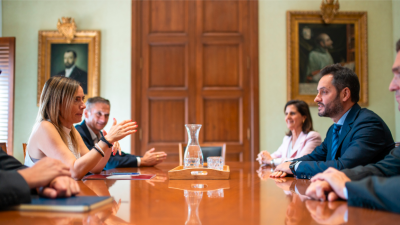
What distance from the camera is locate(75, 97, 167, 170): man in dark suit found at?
8.52ft

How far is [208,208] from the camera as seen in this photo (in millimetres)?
1073

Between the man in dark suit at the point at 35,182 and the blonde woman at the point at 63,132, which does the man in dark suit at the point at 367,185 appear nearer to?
the man in dark suit at the point at 35,182

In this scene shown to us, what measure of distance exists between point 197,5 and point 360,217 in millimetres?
4203

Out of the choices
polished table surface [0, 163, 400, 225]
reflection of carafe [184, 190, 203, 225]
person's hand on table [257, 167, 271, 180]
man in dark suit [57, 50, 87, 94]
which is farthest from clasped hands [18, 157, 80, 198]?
man in dark suit [57, 50, 87, 94]

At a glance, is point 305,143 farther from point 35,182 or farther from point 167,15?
point 167,15

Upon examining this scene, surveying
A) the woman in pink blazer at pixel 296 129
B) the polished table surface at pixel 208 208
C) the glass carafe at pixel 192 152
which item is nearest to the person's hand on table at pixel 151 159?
the glass carafe at pixel 192 152

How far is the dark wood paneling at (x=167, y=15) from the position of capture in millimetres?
4691

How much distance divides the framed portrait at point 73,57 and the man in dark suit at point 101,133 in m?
1.66

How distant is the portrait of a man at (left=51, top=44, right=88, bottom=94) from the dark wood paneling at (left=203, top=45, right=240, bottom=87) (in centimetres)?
174

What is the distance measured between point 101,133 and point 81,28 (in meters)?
2.48

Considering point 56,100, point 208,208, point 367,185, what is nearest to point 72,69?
point 56,100

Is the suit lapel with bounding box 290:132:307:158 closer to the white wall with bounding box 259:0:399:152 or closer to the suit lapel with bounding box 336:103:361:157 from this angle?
the suit lapel with bounding box 336:103:361:157

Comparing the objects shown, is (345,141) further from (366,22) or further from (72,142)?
(366,22)

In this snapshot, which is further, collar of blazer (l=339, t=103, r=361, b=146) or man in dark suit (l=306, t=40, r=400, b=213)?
collar of blazer (l=339, t=103, r=361, b=146)
